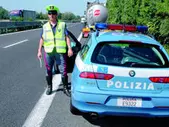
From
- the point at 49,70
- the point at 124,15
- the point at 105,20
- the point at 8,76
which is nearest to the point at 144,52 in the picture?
the point at 49,70

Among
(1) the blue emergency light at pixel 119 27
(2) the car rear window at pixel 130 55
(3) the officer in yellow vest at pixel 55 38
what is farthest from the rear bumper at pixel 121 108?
(3) the officer in yellow vest at pixel 55 38

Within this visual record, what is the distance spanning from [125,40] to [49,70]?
Result: 2375 mm

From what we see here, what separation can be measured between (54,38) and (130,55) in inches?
81.1

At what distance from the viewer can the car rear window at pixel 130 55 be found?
4297 millimetres

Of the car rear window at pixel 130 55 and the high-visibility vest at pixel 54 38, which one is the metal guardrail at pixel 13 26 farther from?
the car rear window at pixel 130 55

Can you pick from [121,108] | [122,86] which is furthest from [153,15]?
Result: [121,108]

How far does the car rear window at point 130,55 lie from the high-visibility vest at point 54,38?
1.67 metres

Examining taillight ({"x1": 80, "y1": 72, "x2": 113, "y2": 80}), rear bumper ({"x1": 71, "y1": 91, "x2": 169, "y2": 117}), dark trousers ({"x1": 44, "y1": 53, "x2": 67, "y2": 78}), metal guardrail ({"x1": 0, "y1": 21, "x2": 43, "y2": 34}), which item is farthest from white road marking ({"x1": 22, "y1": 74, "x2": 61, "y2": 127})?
metal guardrail ({"x1": 0, "y1": 21, "x2": 43, "y2": 34})

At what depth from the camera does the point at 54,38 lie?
6020 millimetres

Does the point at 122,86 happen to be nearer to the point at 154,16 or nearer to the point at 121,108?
the point at 121,108

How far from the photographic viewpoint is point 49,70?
6312mm

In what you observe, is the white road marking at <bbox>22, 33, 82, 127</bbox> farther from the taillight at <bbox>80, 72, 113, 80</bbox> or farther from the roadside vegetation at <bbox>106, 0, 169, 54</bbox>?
the roadside vegetation at <bbox>106, 0, 169, 54</bbox>

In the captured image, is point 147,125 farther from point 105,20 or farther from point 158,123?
point 105,20

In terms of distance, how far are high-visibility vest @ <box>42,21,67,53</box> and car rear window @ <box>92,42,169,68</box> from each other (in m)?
1.67
